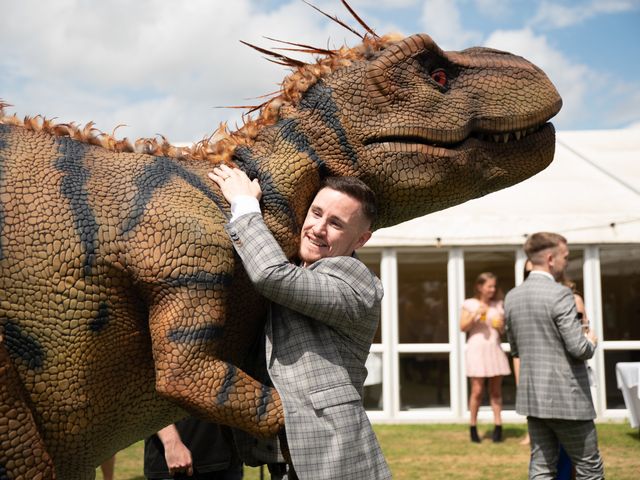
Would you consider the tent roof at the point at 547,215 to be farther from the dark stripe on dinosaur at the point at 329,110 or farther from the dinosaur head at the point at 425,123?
the dark stripe on dinosaur at the point at 329,110

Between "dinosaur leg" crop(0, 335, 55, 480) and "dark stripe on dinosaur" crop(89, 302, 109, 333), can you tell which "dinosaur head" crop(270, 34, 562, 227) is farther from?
"dinosaur leg" crop(0, 335, 55, 480)

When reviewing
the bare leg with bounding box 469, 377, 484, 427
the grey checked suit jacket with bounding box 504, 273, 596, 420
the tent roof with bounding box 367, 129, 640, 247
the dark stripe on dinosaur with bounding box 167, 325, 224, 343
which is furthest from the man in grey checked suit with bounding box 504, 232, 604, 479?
the tent roof with bounding box 367, 129, 640, 247

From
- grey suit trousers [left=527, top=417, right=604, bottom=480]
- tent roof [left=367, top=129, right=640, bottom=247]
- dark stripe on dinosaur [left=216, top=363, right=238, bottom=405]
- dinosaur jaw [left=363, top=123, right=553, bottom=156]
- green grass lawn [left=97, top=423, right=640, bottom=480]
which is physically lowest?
green grass lawn [left=97, top=423, right=640, bottom=480]

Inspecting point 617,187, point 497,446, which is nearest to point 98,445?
point 497,446

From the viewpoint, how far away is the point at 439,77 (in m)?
2.73

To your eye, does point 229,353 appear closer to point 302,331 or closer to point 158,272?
point 302,331

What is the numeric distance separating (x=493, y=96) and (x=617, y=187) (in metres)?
8.48

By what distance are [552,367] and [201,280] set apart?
340 centimetres

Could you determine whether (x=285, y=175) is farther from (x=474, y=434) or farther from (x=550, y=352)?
(x=474, y=434)

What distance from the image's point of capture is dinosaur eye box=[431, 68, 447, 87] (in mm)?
2721

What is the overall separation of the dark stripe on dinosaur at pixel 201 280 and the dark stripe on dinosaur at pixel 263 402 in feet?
1.14

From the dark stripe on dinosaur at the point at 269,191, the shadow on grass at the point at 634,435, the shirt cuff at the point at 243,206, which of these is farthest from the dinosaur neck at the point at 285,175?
the shadow on grass at the point at 634,435

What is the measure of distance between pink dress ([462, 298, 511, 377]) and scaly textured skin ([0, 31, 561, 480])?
21.8 ft

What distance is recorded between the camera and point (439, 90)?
2.70m
